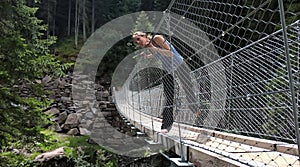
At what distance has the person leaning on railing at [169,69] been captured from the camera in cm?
190

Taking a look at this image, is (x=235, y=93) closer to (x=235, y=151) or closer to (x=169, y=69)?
(x=169, y=69)

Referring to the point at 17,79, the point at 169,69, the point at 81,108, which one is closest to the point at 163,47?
the point at 169,69

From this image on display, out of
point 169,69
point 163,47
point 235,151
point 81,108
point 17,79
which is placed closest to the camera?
point 235,151

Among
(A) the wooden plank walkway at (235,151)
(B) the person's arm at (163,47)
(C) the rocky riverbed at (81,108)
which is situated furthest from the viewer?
→ (C) the rocky riverbed at (81,108)

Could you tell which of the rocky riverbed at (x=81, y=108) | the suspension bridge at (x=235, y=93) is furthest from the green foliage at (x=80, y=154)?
the suspension bridge at (x=235, y=93)

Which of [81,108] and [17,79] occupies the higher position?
[17,79]

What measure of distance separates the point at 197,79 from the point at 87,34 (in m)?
14.7

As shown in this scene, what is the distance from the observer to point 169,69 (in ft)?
6.67

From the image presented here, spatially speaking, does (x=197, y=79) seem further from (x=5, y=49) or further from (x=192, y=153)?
(x=5, y=49)

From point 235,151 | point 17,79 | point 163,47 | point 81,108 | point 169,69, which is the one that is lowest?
point 81,108

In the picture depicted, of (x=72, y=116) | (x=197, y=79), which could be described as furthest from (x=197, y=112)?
(x=72, y=116)

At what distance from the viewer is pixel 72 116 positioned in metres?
9.04

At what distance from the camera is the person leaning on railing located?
6.23 feet

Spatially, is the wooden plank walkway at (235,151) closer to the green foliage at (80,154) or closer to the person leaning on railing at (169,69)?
the person leaning on railing at (169,69)
